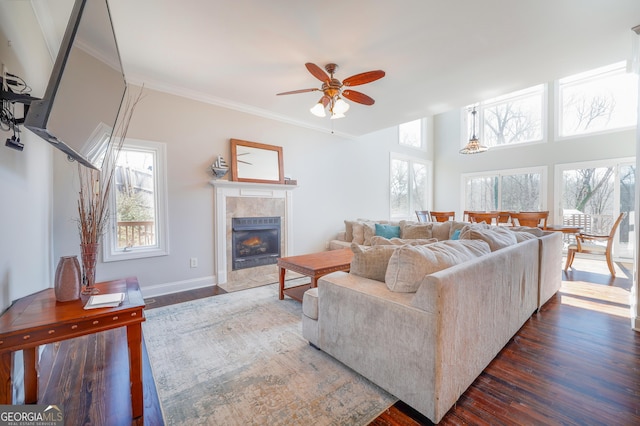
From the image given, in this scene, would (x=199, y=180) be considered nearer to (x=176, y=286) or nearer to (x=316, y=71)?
(x=176, y=286)

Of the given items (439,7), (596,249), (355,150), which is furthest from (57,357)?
(596,249)

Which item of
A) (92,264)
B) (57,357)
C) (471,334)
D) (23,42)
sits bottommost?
(57,357)

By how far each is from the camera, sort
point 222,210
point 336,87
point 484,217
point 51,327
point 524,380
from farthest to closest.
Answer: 1. point 484,217
2. point 222,210
3. point 336,87
4. point 524,380
5. point 51,327

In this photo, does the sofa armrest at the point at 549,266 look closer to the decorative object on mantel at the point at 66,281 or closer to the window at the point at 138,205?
the decorative object on mantel at the point at 66,281

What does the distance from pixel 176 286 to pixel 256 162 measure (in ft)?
6.99

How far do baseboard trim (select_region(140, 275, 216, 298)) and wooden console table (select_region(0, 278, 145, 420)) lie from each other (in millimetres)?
1783

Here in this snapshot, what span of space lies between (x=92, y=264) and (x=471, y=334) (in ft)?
8.03

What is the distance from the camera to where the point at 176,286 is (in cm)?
347

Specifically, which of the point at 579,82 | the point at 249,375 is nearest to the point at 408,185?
the point at 579,82

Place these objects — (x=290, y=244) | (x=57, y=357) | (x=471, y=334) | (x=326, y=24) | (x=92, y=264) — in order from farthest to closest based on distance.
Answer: (x=290, y=244)
(x=326, y=24)
(x=57, y=357)
(x=92, y=264)
(x=471, y=334)

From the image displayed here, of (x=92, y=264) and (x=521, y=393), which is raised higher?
(x=92, y=264)

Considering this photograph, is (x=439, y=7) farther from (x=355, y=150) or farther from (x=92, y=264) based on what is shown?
(x=355, y=150)

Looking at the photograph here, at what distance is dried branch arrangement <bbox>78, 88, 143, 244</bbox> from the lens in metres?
1.76

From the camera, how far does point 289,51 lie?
2607 mm
